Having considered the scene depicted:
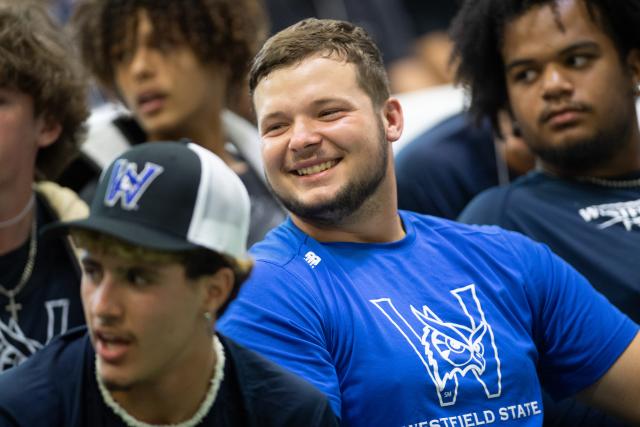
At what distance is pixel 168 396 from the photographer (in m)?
1.61

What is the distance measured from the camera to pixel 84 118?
9.21 ft

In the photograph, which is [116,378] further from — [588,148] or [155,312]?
[588,148]

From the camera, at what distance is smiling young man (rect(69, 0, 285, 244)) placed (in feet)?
10.5

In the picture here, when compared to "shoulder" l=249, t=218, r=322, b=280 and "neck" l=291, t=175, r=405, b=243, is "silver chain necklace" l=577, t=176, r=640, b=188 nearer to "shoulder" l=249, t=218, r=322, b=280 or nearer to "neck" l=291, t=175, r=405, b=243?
"neck" l=291, t=175, r=405, b=243

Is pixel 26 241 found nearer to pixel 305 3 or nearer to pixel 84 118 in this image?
pixel 84 118

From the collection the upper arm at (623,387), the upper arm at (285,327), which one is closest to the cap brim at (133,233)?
the upper arm at (285,327)

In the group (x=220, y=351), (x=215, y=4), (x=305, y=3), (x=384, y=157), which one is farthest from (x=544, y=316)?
(x=305, y=3)

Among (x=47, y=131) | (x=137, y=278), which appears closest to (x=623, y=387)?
(x=137, y=278)

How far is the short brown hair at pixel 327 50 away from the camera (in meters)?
2.08

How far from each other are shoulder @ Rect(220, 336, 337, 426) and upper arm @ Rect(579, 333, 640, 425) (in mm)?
Result: 710

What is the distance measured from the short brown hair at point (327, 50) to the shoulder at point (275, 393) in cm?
62

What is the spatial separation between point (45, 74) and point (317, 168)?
87 centimetres

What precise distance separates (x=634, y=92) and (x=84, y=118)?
147cm

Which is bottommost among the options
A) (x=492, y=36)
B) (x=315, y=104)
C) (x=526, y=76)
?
(x=526, y=76)
